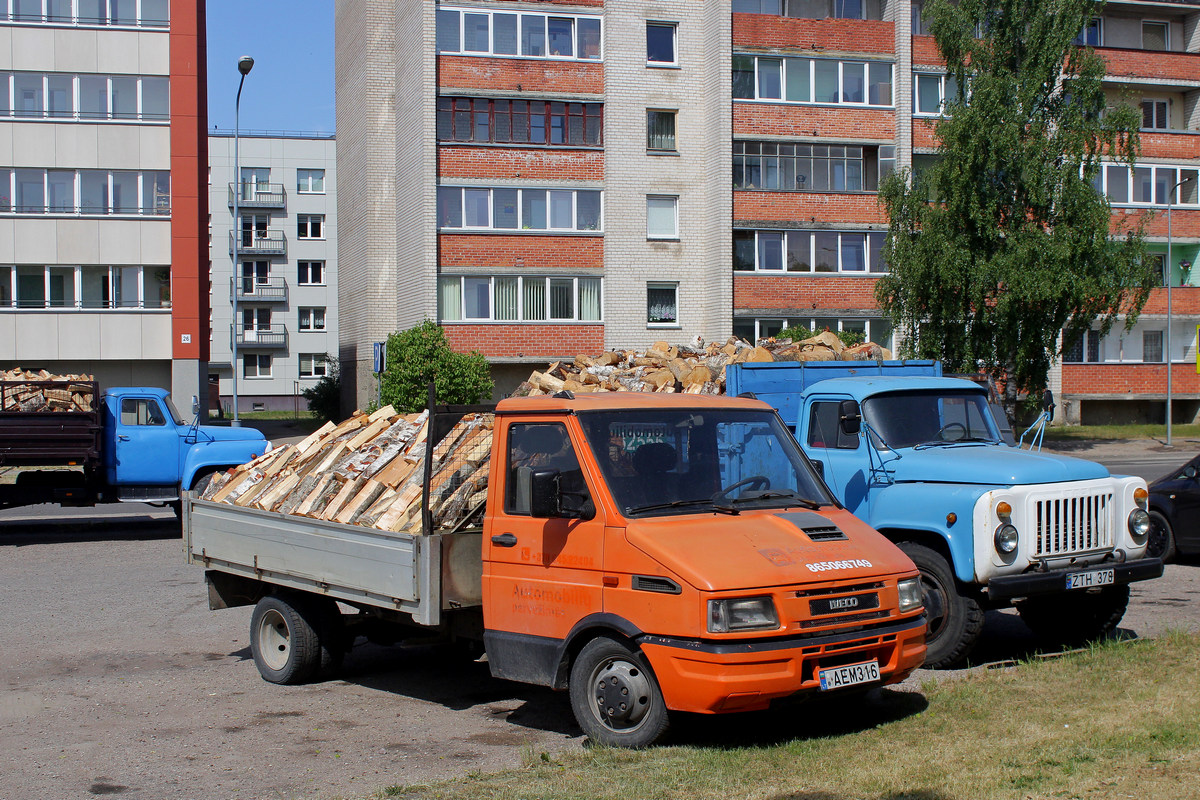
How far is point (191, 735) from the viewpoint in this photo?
6.97m

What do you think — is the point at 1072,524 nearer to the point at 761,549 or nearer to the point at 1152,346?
the point at 761,549

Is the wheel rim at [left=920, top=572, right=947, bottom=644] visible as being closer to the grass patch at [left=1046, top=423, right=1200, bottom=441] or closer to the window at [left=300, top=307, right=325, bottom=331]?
the grass patch at [left=1046, top=423, right=1200, bottom=441]

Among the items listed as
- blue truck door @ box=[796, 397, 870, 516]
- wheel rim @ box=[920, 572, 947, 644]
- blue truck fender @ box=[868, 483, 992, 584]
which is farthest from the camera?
blue truck door @ box=[796, 397, 870, 516]

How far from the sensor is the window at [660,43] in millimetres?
37344

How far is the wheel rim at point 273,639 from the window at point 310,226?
67607 mm

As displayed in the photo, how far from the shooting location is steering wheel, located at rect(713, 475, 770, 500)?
6434 mm

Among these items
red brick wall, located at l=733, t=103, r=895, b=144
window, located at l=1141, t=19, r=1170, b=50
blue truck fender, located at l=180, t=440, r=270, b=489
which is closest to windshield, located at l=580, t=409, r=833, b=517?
blue truck fender, located at l=180, t=440, r=270, b=489

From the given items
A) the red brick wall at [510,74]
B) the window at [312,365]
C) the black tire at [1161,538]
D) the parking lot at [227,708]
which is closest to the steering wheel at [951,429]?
the parking lot at [227,708]

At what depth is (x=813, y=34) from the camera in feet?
124

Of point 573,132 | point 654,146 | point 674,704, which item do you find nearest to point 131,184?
point 573,132

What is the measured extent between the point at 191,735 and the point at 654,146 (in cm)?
3235

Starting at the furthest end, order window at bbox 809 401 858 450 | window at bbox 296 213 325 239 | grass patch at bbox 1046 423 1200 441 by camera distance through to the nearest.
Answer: window at bbox 296 213 325 239, grass patch at bbox 1046 423 1200 441, window at bbox 809 401 858 450

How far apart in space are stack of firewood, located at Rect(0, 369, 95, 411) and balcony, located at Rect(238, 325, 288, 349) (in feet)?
183

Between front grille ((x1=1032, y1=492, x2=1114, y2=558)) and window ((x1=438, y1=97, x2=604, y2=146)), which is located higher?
window ((x1=438, y1=97, x2=604, y2=146))
